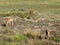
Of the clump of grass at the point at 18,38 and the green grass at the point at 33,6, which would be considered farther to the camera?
the green grass at the point at 33,6

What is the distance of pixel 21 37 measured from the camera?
54.6ft

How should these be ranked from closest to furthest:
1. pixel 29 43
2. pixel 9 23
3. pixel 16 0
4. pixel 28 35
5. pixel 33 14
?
pixel 29 43, pixel 28 35, pixel 9 23, pixel 33 14, pixel 16 0

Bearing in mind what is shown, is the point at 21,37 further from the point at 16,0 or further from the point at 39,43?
the point at 16,0

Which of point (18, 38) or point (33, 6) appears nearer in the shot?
point (18, 38)

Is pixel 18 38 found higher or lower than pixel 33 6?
higher

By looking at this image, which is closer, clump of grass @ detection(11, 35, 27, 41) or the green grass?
clump of grass @ detection(11, 35, 27, 41)

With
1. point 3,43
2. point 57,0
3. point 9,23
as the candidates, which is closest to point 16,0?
point 57,0

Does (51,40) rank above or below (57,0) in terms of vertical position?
above

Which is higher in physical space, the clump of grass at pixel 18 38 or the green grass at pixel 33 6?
the clump of grass at pixel 18 38

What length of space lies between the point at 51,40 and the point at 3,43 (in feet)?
9.13

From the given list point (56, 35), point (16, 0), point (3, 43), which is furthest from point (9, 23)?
point (16, 0)

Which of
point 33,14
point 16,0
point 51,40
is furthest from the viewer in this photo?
point 16,0

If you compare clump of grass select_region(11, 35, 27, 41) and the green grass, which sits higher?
clump of grass select_region(11, 35, 27, 41)

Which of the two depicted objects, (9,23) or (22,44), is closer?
(22,44)
